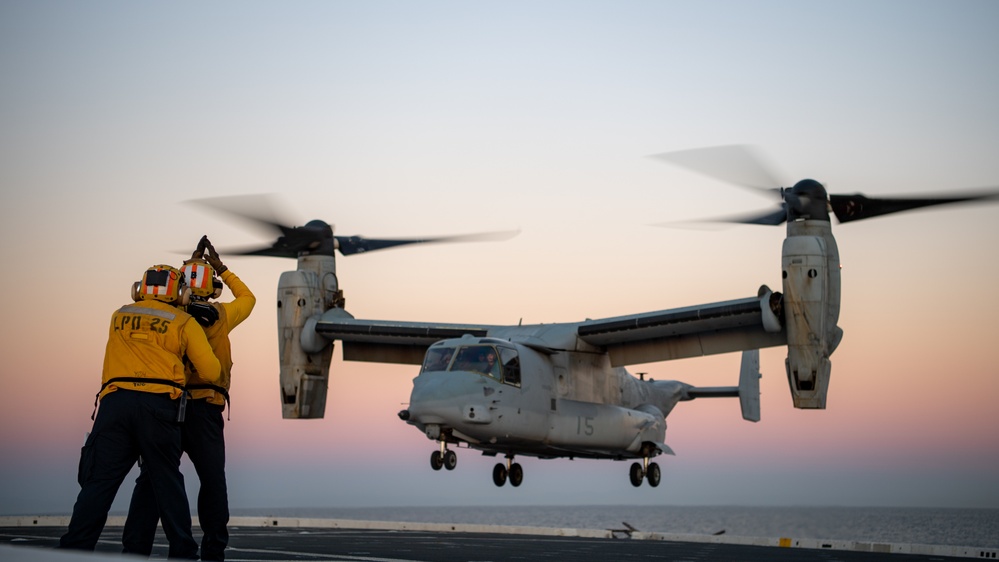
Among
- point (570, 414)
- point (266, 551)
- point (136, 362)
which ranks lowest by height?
point (266, 551)

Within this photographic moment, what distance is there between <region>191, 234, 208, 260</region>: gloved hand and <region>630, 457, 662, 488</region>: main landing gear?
23132mm

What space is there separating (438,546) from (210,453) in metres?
8.93

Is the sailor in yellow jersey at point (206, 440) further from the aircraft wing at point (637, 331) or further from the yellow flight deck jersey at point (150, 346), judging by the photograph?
the aircraft wing at point (637, 331)

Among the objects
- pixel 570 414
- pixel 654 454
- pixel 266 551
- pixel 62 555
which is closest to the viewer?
pixel 62 555

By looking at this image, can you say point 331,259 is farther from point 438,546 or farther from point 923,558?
point 923,558

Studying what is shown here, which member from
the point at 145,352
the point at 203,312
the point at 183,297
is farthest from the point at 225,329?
the point at 145,352

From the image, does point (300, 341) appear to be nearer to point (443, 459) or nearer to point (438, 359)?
point (438, 359)

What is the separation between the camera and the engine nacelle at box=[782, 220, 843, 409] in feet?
77.9

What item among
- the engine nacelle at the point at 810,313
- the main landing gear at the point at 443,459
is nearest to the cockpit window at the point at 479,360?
the main landing gear at the point at 443,459

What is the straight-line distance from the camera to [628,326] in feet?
89.1

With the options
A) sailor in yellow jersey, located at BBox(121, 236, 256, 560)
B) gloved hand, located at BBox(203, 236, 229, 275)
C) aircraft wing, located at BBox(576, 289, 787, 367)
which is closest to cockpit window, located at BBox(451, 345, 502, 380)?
aircraft wing, located at BBox(576, 289, 787, 367)

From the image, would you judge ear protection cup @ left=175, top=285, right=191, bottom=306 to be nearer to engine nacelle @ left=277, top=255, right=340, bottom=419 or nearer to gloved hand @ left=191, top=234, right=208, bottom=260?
gloved hand @ left=191, top=234, right=208, bottom=260

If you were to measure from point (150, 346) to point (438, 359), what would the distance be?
1688 cm

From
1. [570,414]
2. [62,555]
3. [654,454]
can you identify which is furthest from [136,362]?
[654,454]
